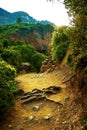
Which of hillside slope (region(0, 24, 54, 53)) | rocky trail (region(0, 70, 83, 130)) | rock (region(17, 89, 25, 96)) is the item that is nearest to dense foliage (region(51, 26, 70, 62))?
rock (region(17, 89, 25, 96))

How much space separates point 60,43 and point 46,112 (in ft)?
63.1

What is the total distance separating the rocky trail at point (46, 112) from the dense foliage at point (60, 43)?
13245 millimetres

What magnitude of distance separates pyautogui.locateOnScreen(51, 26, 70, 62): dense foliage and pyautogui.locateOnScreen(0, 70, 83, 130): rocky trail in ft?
43.5

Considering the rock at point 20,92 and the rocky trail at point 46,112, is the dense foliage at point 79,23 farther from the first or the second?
the rock at point 20,92

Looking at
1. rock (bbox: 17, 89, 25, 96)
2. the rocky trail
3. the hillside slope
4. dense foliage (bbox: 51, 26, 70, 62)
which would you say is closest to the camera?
the rocky trail

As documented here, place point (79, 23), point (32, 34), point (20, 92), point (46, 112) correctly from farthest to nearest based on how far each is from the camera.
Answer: point (32, 34), point (20, 92), point (46, 112), point (79, 23)

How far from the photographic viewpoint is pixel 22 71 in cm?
4347

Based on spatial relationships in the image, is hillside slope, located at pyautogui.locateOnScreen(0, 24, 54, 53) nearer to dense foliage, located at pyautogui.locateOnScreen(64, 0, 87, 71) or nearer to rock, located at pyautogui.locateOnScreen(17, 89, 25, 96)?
rock, located at pyautogui.locateOnScreen(17, 89, 25, 96)

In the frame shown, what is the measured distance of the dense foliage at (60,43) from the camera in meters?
35.4

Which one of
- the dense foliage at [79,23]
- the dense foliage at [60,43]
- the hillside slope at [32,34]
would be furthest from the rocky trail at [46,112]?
the hillside slope at [32,34]

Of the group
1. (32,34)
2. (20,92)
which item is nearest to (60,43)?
(20,92)

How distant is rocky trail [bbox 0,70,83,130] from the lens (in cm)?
1630

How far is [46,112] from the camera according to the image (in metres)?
18.5

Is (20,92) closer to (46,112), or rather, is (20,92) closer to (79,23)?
(46,112)
